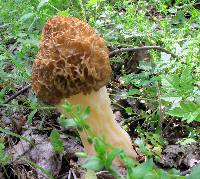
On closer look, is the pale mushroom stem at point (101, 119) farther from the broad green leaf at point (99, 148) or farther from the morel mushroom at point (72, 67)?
the broad green leaf at point (99, 148)

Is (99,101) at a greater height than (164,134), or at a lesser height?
greater

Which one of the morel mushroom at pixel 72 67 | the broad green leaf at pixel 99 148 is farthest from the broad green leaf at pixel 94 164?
the morel mushroom at pixel 72 67

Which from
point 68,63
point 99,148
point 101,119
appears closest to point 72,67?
point 68,63

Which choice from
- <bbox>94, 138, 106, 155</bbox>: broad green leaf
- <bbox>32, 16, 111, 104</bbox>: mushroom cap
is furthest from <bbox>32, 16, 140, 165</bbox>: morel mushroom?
<bbox>94, 138, 106, 155</bbox>: broad green leaf

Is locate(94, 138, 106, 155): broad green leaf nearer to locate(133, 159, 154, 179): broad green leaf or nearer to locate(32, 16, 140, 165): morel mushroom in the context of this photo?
locate(133, 159, 154, 179): broad green leaf

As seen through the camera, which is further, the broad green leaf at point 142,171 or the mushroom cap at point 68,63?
the mushroom cap at point 68,63

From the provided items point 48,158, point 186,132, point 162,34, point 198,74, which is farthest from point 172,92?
point 48,158

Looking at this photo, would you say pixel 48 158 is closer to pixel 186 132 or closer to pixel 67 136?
pixel 67 136

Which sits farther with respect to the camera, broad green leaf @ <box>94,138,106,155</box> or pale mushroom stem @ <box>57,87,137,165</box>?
pale mushroom stem @ <box>57,87,137,165</box>
